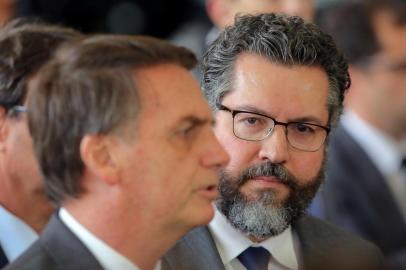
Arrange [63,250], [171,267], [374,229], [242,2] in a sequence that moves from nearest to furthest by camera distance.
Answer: [63,250] → [171,267] → [374,229] → [242,2]

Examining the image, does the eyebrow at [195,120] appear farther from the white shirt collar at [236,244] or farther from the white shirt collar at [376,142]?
the white shirt collar at [376,142]

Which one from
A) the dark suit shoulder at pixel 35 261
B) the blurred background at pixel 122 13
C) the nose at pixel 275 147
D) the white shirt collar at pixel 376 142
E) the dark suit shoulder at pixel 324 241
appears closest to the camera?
the dark suit shoulder at pixel 35 261

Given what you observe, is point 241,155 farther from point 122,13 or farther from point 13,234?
point 122,13

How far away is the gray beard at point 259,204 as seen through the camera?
2863 millimetres

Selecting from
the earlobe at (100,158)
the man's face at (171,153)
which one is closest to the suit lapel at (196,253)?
the man's face at (171,153)

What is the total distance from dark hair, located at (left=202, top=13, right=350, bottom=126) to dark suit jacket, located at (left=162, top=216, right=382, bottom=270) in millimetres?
358

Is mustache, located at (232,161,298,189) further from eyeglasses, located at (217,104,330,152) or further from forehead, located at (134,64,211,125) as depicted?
forehead, located at (134,64,211,125)

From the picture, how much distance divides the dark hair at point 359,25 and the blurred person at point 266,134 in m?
0.97

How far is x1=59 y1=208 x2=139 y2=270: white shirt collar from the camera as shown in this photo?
7.12ft

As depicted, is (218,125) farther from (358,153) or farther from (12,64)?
(358,153)

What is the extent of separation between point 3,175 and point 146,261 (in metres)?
0.69

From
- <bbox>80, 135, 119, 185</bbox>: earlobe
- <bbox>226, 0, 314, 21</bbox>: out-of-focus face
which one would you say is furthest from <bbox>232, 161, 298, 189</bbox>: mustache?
<bbox>226, 0, 314, 21</bbox>: out-of-focus face

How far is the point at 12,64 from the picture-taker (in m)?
2.72

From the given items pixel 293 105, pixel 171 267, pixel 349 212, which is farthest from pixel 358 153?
pixel 171 267
